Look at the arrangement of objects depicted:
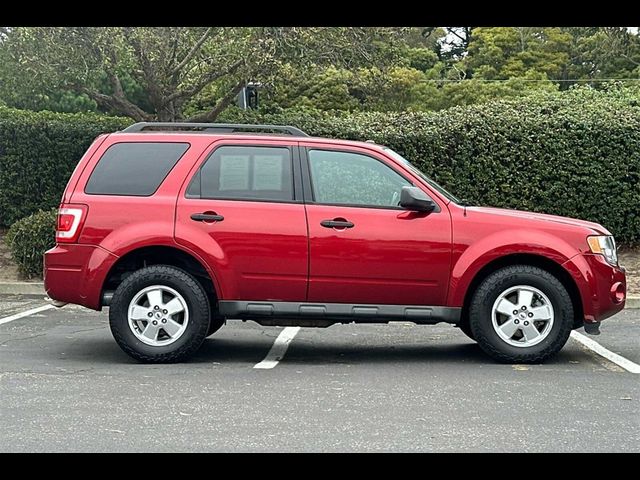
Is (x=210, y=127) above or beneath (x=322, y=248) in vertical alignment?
above

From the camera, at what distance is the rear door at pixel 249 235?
779 centimetres

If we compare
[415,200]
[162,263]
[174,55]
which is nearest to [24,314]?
[162,263]

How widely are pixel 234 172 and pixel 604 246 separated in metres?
3.09

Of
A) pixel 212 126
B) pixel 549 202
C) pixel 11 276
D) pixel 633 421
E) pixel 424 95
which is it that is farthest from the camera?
pixel 424 95

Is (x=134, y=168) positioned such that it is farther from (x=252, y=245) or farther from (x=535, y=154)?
(x=535, y=154)

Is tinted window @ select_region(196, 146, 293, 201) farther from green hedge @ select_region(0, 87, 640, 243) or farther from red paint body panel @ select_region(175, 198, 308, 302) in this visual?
green hedge @ select_region(0, 87, 640, 243)

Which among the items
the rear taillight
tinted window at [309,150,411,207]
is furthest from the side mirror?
the rear taillight

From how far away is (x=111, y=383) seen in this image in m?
7.00

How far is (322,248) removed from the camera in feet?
25.6

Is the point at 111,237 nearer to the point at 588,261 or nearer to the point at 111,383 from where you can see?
the point at 111,383

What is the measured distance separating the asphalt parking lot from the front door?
1.97ft

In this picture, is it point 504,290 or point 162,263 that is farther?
point 162,263
